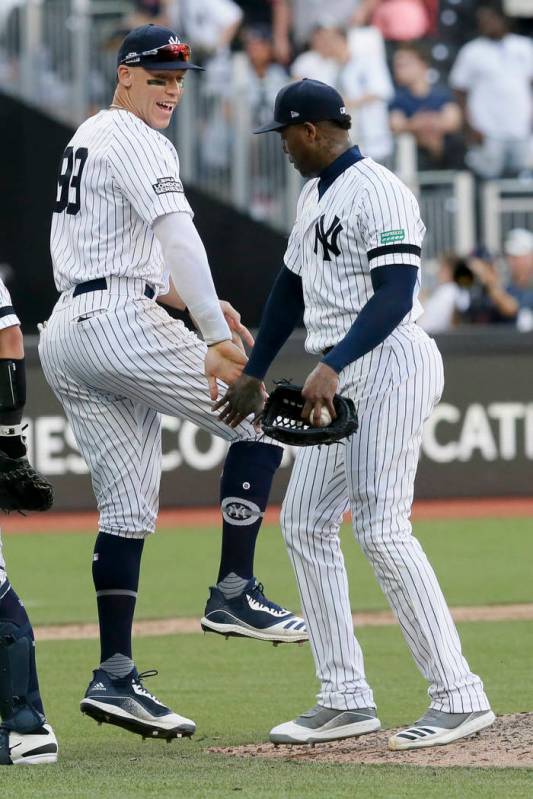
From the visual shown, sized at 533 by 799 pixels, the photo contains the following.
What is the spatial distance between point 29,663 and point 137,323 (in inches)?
47.5

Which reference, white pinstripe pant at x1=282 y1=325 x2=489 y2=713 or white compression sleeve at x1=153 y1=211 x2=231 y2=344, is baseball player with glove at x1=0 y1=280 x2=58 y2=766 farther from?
white pinstripe pant at x1=282 y1=325 x2=489 y2=713

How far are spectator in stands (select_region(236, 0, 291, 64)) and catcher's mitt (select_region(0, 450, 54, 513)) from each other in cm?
1153

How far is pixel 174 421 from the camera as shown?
498 inches

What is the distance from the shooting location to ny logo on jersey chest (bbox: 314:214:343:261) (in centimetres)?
480

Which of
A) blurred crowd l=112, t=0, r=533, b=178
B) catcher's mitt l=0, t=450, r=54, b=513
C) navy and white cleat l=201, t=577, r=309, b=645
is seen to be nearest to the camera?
catcher's mitt l=0, t=450, r=54, b=513

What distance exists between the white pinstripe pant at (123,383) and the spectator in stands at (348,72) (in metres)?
9.94

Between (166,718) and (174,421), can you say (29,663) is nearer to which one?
(166,718)

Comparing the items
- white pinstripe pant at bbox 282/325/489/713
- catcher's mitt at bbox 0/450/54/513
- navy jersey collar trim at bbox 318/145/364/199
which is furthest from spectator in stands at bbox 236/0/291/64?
catcher's mitt at bbox 0/450/54/513

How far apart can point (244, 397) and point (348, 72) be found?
10804mm

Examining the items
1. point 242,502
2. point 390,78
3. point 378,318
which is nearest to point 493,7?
point 390,78

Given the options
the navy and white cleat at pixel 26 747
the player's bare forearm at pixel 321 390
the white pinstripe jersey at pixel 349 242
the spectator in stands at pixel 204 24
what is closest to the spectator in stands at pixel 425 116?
the spectator in stands at pixel 204 24

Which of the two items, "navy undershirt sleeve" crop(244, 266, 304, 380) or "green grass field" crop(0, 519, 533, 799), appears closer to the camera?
"green grass field" crop(0, 519, 533, 799)

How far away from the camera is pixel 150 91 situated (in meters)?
5.35

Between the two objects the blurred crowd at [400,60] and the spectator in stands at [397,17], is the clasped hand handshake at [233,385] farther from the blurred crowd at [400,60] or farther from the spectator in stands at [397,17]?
the spectator in stands at [397,17]
